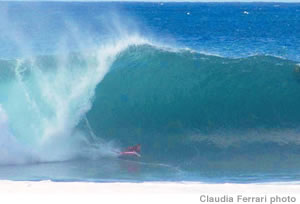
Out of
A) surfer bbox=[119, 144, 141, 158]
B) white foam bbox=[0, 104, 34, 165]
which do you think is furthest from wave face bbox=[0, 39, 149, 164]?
surfer bbox=[119, 144, 141, 158]

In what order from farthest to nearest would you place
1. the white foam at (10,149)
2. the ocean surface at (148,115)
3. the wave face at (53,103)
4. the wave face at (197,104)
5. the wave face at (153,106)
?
the wave face at (197,104)
the wave face at (153,106)
the wave face at (53,103)
the white foam at (10,149)
the ocean surface at (148,115)

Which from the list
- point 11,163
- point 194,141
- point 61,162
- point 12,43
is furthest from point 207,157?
point 12,43

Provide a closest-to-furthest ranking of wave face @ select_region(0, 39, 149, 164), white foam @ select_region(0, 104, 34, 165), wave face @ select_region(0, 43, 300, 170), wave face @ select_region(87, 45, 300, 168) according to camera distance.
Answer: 1. white foam @ select_region(0, 104, 34, 165)
2. wave face @ select_region(0, 39, 149, 164)
3. wave face @ select_region(0, 43, 300, 170)
4. wave face @ select_region(87, 45, 300, 168)

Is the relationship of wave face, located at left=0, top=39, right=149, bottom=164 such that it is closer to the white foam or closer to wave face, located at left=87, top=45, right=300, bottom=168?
the white foam

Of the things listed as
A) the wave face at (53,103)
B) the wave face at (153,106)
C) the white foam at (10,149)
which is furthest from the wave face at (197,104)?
the white foam at (10,149)

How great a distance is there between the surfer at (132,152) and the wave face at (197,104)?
36 cm

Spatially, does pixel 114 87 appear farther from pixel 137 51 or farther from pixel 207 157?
Answer: pixel 207 157

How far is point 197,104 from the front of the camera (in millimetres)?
13117

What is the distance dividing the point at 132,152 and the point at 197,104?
239 cm

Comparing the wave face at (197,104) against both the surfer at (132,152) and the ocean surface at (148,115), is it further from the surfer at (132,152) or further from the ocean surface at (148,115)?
the surfer at (132,152)

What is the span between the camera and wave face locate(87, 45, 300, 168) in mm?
12031

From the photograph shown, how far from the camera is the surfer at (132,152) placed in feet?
36.8

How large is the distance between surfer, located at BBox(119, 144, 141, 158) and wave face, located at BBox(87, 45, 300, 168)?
0.36 meters

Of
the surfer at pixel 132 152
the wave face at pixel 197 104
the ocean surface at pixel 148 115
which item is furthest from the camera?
the wave face at pixel 197 104
